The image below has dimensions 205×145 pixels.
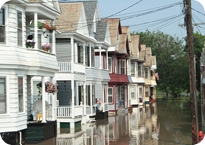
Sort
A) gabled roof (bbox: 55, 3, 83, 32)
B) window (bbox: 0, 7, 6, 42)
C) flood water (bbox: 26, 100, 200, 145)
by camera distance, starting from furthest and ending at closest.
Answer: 1. gabled roof (bbox: 55, 3, 83, 32)
2. flood water (bbox: 26, 100, 200, 145)
3. window (bbox: 0, 7, 6, 42)

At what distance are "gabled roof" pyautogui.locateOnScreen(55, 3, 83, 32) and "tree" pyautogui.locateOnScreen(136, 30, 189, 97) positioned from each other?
186 ft

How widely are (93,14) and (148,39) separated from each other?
59042mm

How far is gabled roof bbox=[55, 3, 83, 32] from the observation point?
30203 mm

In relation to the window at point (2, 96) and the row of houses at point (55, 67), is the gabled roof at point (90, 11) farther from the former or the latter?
the window at point (2, 96)

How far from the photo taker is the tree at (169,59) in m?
88.9

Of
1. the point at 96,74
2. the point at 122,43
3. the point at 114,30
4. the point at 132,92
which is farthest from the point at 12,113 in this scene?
the point at 132,92

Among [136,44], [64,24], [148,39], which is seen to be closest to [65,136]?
[64,24]

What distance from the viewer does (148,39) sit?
95.6 meters

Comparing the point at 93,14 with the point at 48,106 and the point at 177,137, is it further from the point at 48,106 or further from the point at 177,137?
the point at 177,137

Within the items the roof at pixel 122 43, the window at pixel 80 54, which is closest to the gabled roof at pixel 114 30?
the roof at pixel 122 43

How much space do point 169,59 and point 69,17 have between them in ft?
204

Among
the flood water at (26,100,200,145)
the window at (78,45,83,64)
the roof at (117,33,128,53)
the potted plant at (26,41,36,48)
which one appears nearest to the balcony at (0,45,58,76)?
the potted plant at (26,41,36,48)

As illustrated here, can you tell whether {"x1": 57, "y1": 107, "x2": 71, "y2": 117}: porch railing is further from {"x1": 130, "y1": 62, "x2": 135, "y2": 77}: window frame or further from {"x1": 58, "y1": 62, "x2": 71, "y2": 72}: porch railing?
{"x1": 130, "y1": 62, "x2": 135, "y2": 77}: window frame

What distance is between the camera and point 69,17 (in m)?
31.1
